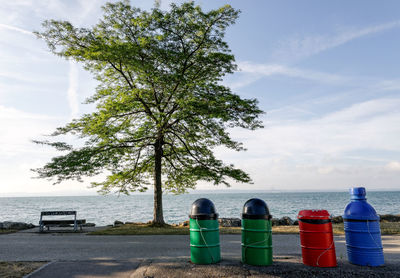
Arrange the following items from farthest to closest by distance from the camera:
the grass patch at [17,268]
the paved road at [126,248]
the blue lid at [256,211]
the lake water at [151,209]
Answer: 1. the lake water at [151,209]
2. the paved road at [126,248]
3. the blue lid at [256,211]
4. the grass patch at [17,268]

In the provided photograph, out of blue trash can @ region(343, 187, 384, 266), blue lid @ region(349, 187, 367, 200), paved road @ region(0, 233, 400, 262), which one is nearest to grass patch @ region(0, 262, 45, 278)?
paved road @ region(0, 233, 400, 262)

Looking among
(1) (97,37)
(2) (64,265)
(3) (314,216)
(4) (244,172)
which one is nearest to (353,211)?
(3) (314,216)

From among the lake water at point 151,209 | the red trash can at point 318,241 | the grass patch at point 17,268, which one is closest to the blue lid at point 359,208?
the red trash can at point 318,241

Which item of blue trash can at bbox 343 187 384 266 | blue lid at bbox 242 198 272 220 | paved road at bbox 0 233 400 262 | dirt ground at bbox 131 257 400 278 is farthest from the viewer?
paved road at bbox 0 233 400 262

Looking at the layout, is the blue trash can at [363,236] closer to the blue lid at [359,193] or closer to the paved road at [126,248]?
the blue lid at [359,193]

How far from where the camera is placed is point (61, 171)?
1310 centimetres

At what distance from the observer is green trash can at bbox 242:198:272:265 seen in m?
5.64

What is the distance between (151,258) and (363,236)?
4.86 metres

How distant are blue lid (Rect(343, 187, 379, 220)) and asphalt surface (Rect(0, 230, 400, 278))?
1.03 m

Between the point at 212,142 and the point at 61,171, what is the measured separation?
801cm

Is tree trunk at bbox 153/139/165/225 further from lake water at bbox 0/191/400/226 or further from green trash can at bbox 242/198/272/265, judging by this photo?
lake water at bbox 0/191/400/226

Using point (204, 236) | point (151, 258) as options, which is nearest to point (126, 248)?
point (151, 258)

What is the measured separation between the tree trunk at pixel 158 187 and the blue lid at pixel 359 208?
10842 millimetres

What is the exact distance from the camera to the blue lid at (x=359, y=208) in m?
5.62
